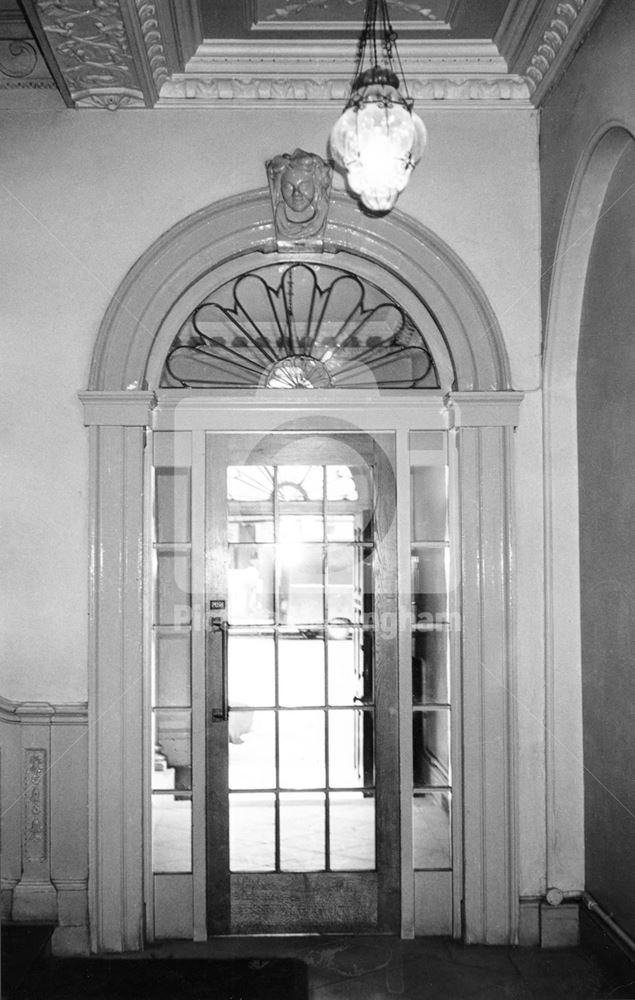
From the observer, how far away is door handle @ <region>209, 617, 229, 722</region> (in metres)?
3.68

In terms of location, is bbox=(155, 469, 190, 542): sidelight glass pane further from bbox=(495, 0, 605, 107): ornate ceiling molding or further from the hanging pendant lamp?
bbox=(495, 0, 605, 107): ornate ceiling molding

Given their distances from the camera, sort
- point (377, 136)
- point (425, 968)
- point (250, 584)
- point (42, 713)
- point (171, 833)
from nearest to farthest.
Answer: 1. point (377, 136)
2. point (425, 968)
3. point (42, 713)
4. point (171, 833)
5. point (250, 584)

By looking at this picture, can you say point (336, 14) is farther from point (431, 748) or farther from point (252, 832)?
point (252, 832)

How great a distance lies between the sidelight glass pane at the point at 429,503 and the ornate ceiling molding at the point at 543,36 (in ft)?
5.25

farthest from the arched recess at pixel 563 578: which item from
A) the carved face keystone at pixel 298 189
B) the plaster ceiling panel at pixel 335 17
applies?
the carved face keystone at pixel 298 189

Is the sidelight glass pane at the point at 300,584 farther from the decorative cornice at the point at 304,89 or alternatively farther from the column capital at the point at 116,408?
the decorative cornice at the point at 304,89

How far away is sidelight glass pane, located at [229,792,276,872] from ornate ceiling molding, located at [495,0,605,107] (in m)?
3.12

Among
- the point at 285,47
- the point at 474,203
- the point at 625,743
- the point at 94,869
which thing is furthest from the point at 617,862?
the point at 285,47

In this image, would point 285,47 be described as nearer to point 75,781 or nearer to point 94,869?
point 75,781

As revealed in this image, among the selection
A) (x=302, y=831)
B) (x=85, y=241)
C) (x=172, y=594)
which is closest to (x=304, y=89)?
(x=85, y=241)

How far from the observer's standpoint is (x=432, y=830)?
367 cm

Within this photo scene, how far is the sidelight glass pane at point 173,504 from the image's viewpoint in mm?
3721

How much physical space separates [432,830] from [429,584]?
1.01m

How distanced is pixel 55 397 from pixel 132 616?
0.95m
